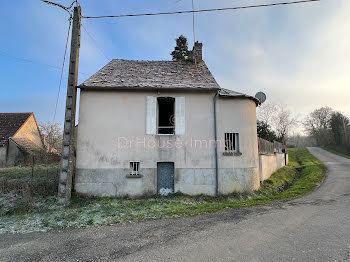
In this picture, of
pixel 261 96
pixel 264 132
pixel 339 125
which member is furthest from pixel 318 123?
pixel 261 96

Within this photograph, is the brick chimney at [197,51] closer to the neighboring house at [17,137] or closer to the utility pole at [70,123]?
the utility pole at [70,123]

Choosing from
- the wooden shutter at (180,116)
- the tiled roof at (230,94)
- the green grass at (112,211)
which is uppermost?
the tiled roof at (230,94)

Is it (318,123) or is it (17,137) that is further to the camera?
(318,123)

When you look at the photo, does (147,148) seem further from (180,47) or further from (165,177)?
(180,47)

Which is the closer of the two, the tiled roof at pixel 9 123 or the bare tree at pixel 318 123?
the tiled roof at pixel 9 123

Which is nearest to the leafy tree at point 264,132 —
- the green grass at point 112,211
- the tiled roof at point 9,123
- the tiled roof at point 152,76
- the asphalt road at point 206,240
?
the tiled roof at point 152,76

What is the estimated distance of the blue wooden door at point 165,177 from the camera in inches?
390

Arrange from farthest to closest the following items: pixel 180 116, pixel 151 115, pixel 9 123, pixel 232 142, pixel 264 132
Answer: pixel 264 132 → pixel 9 123 → pixel 232 142 → pixel 180 116 → pixel 151 115

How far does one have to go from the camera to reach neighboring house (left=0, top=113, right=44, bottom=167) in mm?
20125

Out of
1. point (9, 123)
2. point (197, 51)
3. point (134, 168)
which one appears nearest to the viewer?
point (134, 168)

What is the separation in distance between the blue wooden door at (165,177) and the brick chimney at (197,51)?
24.9ft

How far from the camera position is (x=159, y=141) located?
393 inches

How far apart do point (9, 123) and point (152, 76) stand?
21.0 metres

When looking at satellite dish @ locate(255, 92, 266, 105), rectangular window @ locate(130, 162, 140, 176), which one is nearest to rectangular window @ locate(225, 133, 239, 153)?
satellite dish @ locate(255, 92, 266, 105)
